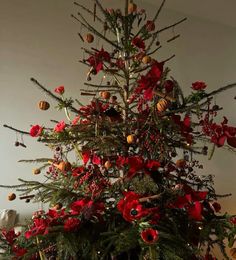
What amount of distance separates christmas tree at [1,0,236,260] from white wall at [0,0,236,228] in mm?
710

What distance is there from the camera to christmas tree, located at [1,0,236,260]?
0.87 metres

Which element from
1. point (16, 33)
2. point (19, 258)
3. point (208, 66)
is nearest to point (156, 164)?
point (19, 258)

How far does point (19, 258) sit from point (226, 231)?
582 mm

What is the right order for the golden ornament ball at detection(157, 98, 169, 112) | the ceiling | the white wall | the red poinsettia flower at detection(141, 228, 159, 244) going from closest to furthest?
the red poinsettia flower at detection(141, 228, 159, 244), the golden ornament ball at detection(157, 98, 169, 112), the white wall, the ceiling

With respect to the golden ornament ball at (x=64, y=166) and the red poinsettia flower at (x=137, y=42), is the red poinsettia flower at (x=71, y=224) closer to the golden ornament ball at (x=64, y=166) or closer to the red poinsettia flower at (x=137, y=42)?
the golden ornament ball at (x=64, y=166)

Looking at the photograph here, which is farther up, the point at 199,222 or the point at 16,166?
the point at 16,166

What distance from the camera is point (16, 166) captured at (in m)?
1.73

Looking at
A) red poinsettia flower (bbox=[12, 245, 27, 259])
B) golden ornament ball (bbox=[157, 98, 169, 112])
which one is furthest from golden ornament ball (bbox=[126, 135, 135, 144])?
red poinsettia flower (bbox=[12, 245, 27, 259])

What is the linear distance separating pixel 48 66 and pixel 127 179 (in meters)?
1.16

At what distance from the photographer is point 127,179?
3.24 feet

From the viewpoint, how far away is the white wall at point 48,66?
176 centimetres

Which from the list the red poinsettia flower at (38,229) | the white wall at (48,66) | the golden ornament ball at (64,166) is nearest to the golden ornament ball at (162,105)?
the golden ornament ball at (64,166)

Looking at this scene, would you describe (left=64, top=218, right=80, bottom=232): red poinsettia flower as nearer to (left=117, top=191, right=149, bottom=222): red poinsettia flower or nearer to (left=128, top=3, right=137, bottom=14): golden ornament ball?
(left=117, top=191, right=149, bottom=222): red poinsettia flower

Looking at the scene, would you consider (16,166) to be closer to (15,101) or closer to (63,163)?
(15,101)
